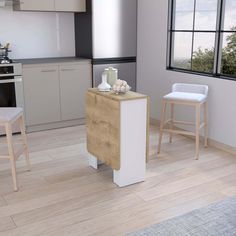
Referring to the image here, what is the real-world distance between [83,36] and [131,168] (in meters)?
2.50

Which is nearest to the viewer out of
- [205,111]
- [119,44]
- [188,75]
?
[205,111]

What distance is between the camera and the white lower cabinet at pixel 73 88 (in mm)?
4453

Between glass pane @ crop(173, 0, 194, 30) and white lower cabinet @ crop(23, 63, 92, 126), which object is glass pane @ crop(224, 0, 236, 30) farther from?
white lower cabinet @ crop(23, 63, 92, 126)

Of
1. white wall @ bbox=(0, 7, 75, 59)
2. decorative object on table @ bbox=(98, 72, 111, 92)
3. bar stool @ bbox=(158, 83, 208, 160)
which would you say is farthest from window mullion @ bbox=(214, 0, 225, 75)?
white wall @ bbox=(0, 7, 75, 59)

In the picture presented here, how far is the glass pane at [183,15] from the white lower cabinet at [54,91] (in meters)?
1.33

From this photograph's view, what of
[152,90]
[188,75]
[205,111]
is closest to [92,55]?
[152,90]

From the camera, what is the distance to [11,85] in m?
4.13

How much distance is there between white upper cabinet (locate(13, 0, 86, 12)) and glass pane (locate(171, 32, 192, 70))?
4.39ft

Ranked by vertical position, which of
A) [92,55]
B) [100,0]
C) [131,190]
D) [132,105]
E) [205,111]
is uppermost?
[100,0]

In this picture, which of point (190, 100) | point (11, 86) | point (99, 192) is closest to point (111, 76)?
point (190, 100)

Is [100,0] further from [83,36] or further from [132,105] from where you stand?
[132,105]

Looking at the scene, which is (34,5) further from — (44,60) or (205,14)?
(205,14)

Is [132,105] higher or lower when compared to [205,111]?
higher

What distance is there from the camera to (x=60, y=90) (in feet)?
14.6
